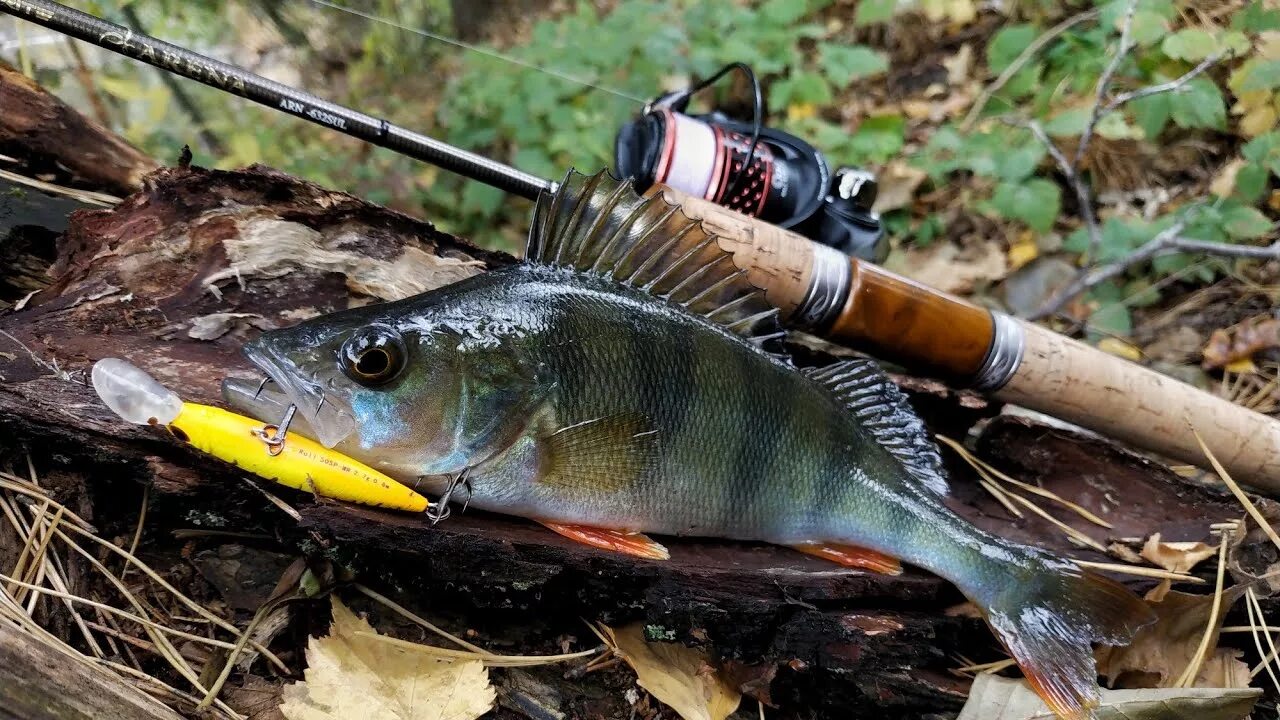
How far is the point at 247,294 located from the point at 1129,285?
13.4ft

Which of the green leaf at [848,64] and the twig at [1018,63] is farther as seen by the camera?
the twig at [1018,63]

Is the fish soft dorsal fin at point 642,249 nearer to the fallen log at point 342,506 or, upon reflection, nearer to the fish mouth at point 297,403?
the fallen log at point 342,506

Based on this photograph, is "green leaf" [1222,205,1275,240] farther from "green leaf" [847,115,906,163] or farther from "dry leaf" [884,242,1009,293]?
A: "green leaf" [847,115,906,163]

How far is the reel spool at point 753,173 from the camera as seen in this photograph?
2617mm

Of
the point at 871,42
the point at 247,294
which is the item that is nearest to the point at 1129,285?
the point at 871,42

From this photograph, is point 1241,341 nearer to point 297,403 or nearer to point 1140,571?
point 1140,571

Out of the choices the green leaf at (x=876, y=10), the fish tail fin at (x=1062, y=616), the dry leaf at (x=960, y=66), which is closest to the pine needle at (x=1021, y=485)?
the fish tail fin at (x=1062, y=616)

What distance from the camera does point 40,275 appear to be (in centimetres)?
212

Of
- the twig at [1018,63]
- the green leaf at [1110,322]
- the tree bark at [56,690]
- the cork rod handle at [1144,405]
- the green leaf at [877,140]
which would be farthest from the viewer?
the twig at [1018,63]

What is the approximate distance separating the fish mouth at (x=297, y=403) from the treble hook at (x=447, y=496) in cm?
26

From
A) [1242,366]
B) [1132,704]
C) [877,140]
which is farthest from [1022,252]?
[1132,704]

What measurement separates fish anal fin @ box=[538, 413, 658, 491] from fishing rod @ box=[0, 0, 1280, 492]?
0.85m

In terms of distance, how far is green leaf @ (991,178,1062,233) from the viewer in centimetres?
371

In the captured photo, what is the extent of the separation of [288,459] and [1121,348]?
149 inches
